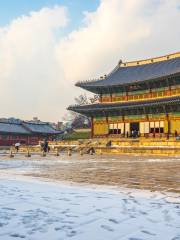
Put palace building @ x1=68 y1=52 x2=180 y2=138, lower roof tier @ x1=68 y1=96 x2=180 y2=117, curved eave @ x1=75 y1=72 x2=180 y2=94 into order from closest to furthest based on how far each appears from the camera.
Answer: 1. lower roof tier @ x1=68 y1=96 x2=180 y2=117
2. palace building @ x1=68 y1=52 x2=180 y2=138
3. curved eave @ x1=75 y1=72 x2=180 y2=94

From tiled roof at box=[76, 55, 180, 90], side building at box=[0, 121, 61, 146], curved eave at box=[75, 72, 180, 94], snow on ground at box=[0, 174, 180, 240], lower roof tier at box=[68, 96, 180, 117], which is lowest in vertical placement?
snow on ground at box=[0, 174, 180, 240]

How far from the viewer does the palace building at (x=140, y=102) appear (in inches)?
1475

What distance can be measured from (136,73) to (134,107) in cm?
938

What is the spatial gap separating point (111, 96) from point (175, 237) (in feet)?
133

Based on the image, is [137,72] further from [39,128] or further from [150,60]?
[39,128]

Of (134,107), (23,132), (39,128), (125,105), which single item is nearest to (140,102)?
(134,107)

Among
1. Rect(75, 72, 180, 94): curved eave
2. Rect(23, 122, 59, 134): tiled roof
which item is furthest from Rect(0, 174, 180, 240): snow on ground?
Rect(23, 122, 59, 134): tiled roof

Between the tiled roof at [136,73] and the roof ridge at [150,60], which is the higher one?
the roof ridge at [150,60]

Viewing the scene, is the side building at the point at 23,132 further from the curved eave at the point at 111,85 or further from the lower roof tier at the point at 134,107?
the curved eave at the point at 111,85

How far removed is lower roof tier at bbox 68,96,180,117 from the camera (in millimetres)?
36156

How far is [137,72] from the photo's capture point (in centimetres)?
4694

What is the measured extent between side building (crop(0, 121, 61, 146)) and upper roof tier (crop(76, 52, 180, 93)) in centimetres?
1861

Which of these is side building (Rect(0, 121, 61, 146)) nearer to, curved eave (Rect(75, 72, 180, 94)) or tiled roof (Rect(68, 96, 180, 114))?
tiled roof (Rect(68, 96, 180, 114))

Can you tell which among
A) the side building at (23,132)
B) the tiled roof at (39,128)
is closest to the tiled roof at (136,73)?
the side building at (23,132)
